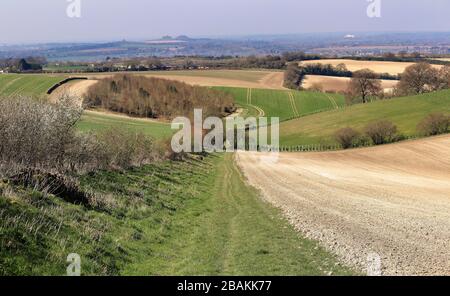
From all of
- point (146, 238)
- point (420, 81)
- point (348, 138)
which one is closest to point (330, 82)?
point (420, 81)

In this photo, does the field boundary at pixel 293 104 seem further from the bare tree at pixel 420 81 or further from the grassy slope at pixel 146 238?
the grassy slope at pixel 146 238

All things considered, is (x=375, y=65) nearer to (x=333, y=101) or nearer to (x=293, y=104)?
(x=333, y=101)

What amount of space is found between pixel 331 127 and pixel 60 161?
216 ft

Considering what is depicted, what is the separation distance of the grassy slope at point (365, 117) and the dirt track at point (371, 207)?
24244mm

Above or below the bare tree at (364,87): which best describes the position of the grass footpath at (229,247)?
below

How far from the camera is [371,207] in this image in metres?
22.5

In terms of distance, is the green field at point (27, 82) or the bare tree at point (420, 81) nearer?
the bare tree at point (420, 81)

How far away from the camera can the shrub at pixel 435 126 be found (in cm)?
6838

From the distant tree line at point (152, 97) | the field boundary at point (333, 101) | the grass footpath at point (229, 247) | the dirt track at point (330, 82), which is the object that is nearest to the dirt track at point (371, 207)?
the grass footpath at point (229, 247)

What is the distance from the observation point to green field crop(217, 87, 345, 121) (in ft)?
363

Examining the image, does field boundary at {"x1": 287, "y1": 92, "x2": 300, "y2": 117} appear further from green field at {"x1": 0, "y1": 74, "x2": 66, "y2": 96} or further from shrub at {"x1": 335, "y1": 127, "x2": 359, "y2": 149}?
green field at {"x1": 0, "y1": 74, "x2": 66, "y2": 96}

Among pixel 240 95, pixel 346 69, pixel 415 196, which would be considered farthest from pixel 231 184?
pixel 346 69

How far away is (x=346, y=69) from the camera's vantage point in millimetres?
150375

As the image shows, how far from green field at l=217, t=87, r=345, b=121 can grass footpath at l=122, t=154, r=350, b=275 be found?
3348 inches
